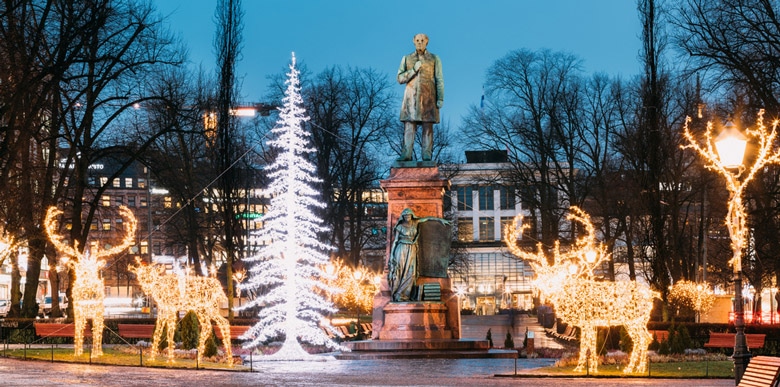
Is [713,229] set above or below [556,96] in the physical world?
below

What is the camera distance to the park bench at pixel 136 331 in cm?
3747

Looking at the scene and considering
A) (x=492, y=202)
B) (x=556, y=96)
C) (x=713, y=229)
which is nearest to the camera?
(x=556, y=96)

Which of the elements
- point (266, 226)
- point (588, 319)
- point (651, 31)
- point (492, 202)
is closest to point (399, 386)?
point (588, 319)

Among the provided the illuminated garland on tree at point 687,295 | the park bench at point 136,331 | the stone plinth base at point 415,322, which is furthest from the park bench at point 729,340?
the park bench at point 136,331

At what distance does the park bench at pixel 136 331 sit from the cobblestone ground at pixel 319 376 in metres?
9.95

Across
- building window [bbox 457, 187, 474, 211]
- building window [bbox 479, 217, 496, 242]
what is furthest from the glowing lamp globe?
building window [bbox 479, 217, 496, 242]

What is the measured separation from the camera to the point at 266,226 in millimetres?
32188

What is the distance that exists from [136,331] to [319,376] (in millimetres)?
16229

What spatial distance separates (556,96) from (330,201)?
1223 centimetres

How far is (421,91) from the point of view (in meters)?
32.0

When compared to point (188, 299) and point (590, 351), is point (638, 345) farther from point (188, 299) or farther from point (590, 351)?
point (188, 299)

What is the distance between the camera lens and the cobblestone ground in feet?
69.8

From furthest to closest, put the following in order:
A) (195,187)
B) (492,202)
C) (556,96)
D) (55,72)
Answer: (492,202), (556,96), (195,187), (55,72)

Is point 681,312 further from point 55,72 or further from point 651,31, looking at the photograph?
point 55,72
